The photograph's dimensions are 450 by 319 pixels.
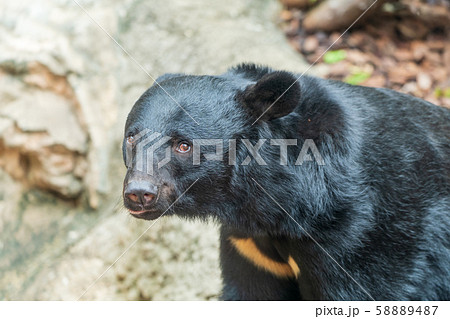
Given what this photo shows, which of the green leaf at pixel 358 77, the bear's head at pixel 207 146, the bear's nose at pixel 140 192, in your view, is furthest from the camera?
the green leaf at pixel 358 77

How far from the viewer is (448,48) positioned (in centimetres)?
723

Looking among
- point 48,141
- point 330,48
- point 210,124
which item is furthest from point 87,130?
point 210,124

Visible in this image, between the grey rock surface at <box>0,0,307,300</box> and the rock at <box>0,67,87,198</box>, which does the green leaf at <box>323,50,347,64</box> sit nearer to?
the grey rock surface at <box>0,0,307,300</box>

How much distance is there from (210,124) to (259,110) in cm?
31

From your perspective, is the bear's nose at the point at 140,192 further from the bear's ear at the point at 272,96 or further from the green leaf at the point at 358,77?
the green leaf at the point at 358,77

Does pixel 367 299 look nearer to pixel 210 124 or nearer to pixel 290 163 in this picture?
pixel 290 163

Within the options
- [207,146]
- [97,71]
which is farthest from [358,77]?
[207,146]

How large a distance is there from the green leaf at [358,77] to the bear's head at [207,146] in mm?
3460

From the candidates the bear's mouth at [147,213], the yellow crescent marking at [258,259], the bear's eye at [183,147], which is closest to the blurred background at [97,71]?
the yellow crescent marking at [258,259]

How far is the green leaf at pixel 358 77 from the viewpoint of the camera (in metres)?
6.96

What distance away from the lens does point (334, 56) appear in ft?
23.8
